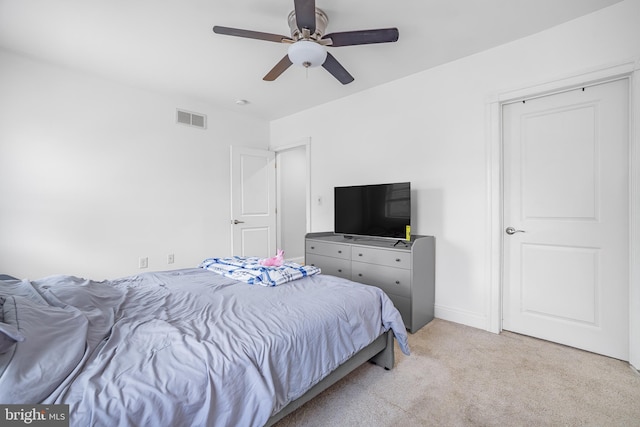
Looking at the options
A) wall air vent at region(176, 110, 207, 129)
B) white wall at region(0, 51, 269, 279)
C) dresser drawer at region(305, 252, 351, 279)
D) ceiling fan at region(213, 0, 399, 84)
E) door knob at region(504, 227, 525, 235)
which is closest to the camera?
ceiling fan at region(213, 0, 399, 84)

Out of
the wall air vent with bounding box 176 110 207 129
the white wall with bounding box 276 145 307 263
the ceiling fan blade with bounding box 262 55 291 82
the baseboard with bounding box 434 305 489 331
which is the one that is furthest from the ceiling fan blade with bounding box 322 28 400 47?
the white wall with bounding box 276 145 307 263

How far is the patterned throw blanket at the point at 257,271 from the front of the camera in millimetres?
2035

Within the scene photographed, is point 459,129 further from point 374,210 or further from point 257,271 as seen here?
point 257,271

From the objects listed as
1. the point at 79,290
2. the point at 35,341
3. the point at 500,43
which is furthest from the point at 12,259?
the point at 500,43

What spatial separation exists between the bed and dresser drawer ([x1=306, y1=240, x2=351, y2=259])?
1257mm

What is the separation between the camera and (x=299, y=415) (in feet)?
5.23

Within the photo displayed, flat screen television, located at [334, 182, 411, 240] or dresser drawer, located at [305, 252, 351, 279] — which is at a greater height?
flat screen television, located at [334, 182, 411, 240]

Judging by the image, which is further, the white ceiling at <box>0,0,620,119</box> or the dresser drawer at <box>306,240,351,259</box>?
the dresser drawer at <box>306,240,351,259</box>

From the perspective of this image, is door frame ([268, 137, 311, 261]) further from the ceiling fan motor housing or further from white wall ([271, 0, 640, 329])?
the ceiling fan motor housing

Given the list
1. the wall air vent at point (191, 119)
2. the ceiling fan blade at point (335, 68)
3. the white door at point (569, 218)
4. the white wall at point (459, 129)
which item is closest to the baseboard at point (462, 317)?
the white wall at point (459, 129)

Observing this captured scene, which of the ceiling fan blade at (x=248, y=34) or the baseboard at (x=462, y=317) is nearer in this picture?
the ceiling fan blade at (x=248, y=34)

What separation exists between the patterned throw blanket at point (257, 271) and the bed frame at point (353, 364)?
69 centimetres

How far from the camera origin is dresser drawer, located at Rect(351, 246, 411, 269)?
2.69 meters

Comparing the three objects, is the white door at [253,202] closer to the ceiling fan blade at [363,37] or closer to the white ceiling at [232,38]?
the white ceiling at [232,38]
